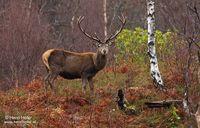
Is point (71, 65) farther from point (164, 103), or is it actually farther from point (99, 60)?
point (164, 103)

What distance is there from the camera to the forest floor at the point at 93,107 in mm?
11322

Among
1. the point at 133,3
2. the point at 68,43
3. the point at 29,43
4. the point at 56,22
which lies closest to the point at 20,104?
the point at 29,43

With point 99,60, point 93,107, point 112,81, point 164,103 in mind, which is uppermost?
point 99,60

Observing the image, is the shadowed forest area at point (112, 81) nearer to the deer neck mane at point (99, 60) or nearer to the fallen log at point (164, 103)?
the fallen log at point (164, 103)

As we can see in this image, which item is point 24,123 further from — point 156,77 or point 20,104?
point 156,77

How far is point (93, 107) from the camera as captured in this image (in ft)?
41.8

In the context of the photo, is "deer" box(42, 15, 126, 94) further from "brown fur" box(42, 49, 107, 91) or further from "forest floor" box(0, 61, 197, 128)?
"forest floor" box(0, 61, 197, 128)

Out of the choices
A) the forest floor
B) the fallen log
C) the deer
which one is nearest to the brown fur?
the deer

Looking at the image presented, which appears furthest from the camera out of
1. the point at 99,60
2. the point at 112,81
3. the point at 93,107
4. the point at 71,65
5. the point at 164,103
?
the point at 112,81

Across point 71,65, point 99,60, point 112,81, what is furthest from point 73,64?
point 112,81

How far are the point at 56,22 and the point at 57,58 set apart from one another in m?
26.5

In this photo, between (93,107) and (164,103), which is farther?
(93,107)

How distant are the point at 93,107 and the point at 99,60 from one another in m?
2.07

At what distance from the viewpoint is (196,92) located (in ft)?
40.2
